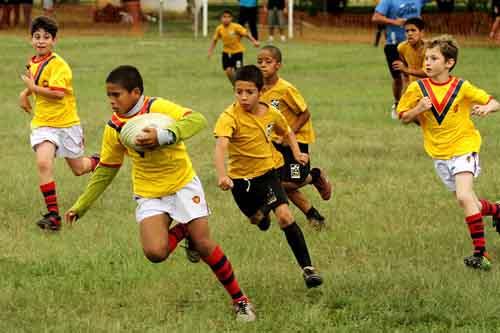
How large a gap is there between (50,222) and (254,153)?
2747 millimetres

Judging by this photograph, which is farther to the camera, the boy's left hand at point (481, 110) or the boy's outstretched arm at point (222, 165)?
the boy's left hand at point (481, 110)

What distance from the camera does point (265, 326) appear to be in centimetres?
Answer: 723

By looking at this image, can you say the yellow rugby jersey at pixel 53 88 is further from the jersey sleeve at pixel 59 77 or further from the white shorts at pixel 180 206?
the white shorts at pixel 180 206

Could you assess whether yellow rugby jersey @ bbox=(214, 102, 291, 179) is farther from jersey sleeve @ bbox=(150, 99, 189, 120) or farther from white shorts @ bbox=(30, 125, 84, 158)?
white shorts @ bbox=(30, 125, 84, 158)

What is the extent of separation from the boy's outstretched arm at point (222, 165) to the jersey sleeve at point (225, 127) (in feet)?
0.12

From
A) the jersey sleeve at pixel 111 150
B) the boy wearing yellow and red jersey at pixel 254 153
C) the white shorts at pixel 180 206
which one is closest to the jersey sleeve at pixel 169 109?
the jersey sleeve at pixel 111 150

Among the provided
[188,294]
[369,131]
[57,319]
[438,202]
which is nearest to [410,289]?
[188,294]

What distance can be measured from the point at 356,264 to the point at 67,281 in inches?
89.0

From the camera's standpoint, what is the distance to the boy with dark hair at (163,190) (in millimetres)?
7242

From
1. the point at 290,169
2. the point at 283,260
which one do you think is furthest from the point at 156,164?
the point at 290,169

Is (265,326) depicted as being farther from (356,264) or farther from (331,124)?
(331,124)

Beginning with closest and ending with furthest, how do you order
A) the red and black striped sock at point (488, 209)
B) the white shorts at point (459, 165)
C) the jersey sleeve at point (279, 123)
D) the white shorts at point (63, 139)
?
1. the jersey sleeve at point (279, 123)
2. the white shorts at point (459, 165)
3. the red and black striped sock at point (488, 209)
4. the white shorts at point (63, 139)

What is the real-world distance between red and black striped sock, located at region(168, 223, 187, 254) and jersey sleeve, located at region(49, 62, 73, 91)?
3.37 metres

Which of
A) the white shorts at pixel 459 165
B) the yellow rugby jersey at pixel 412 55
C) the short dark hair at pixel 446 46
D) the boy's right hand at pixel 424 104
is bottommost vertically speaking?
the yellow rugby jersey at pixel 412 55
